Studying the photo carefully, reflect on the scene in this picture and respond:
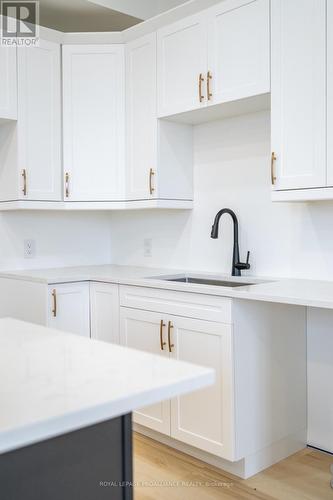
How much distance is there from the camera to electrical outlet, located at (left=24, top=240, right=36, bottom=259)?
3.51 meters

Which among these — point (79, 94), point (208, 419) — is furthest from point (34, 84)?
point (208, 419)

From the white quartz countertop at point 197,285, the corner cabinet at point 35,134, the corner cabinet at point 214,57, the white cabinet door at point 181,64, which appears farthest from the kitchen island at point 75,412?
the corner cabinet at point 35,134

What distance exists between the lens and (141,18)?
352 cm

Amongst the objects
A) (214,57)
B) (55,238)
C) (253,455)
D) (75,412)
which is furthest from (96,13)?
(75,412)

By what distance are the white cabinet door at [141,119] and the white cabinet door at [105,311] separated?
0.63 m

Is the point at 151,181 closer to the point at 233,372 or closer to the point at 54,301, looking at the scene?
the point at 54,301

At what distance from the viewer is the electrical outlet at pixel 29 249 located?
3512mm

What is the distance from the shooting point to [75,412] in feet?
2.71

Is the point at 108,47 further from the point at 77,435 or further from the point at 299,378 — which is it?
the point at 77,435

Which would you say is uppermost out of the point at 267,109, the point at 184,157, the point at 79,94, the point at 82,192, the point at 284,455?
the point at 79,94

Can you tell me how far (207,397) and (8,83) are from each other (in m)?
2.17

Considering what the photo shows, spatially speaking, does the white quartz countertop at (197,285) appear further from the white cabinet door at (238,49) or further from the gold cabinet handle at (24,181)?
the white cabinet door at (238,49)

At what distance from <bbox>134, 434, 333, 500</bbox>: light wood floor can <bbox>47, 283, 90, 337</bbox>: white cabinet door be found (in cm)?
84

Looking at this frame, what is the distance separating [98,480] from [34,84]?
2.69 metres
